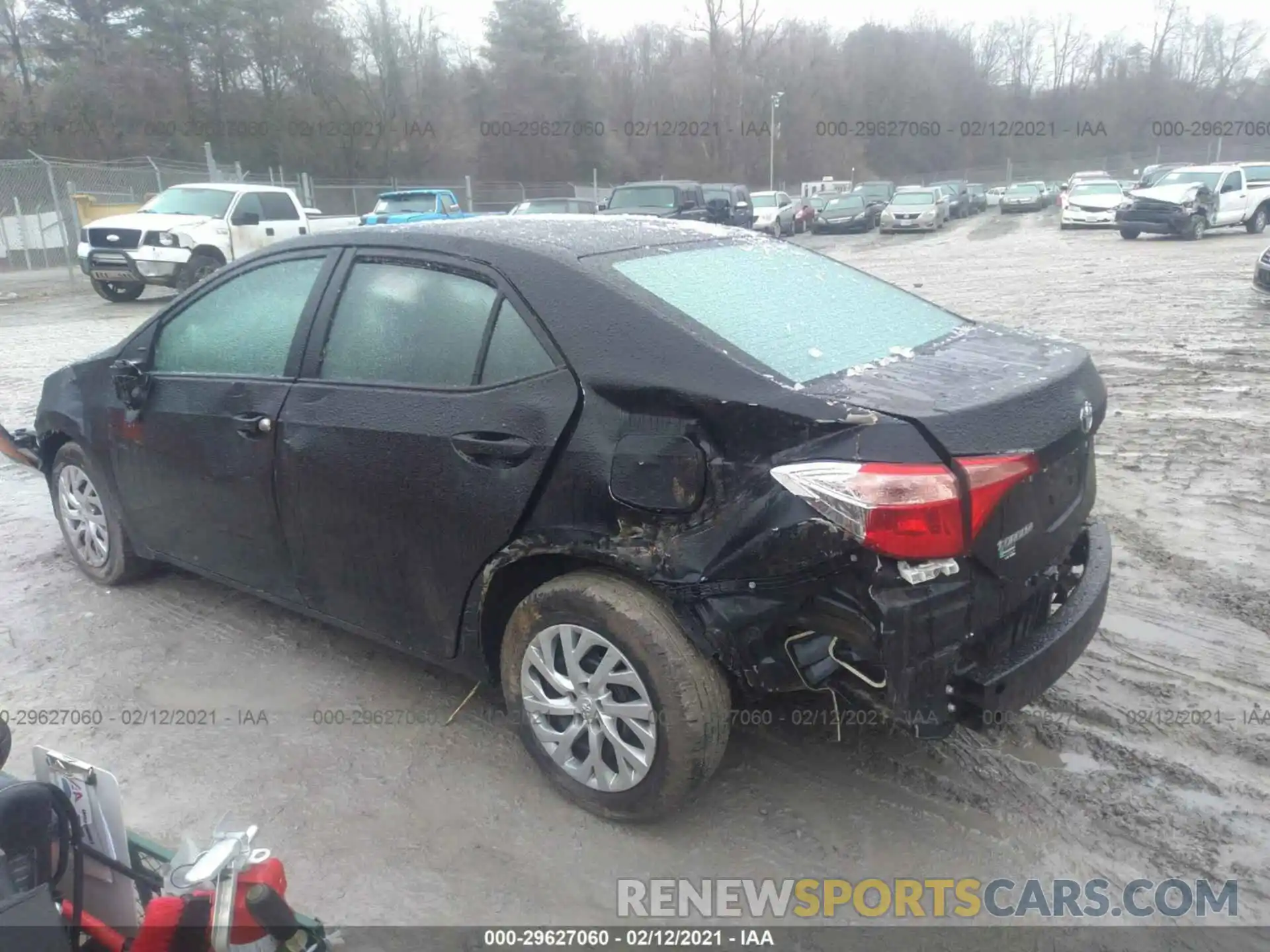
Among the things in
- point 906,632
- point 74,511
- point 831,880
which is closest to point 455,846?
point 831,880

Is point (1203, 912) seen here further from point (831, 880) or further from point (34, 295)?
point (34, 295)

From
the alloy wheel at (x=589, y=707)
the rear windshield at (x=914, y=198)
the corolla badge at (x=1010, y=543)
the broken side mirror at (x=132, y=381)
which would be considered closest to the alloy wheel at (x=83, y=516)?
the broken side mirror at (x=132, y=381)

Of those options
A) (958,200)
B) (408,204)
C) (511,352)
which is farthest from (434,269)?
(958,200)

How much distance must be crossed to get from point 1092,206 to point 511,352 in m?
28.8

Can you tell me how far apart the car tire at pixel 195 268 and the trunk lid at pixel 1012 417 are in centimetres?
1458

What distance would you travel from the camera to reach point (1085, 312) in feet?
39.0

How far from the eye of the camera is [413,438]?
3.05 m

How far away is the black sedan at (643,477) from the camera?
2426mm

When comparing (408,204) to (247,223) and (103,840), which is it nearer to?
(247,223)

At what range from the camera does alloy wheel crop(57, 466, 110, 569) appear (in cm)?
452

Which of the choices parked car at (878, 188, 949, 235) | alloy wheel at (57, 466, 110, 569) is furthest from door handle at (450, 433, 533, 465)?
parked car at (878, 188, 949, 235)

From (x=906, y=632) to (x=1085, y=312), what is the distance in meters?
11.0

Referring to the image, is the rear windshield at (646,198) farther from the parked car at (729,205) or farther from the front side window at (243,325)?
the front side window at (243,325)

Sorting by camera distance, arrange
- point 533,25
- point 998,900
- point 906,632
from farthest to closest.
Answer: point 533,25 < point 998,900 < point 906,632
